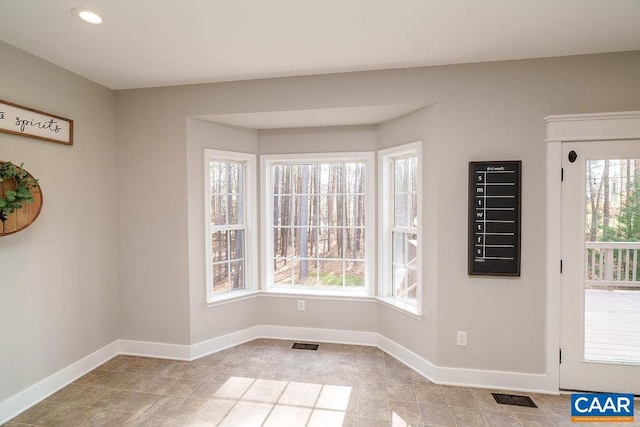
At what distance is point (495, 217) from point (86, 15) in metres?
3.16

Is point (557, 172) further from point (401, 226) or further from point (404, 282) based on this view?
point (404, 282)

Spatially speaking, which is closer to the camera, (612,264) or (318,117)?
(612,264)

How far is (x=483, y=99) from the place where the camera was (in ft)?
8.40

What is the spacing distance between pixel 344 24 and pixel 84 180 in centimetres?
260

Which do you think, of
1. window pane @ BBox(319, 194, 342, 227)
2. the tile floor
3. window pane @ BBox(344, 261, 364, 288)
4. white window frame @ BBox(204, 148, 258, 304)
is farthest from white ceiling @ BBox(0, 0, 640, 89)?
the tile floor

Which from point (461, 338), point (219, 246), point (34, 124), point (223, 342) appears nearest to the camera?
point (34, 124)

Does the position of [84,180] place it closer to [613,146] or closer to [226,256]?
[226,256]

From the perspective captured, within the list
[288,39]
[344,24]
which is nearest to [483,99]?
[344,24]

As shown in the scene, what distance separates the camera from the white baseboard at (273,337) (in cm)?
244

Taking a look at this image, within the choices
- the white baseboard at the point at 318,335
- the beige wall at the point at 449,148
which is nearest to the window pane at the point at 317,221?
the white baseboard at the point at 318,335

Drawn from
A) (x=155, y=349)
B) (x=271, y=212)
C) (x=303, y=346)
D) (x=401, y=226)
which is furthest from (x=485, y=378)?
(x=155, y=349)

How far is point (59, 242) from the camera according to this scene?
8.58 feet

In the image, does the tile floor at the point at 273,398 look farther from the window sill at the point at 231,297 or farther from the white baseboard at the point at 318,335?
the window sill at the point at 231,297

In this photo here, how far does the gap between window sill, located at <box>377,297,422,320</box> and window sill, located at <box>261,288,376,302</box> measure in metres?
0.15
